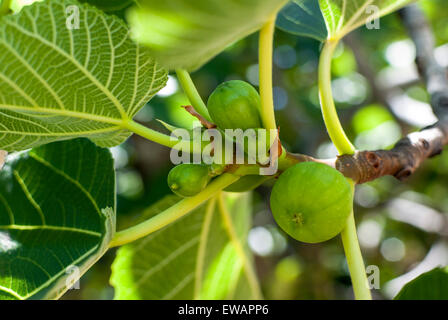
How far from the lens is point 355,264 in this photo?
2.31 ft

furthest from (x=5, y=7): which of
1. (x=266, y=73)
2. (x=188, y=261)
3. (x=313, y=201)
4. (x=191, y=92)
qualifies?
(x=188, y=261)

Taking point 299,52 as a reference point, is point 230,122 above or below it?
below

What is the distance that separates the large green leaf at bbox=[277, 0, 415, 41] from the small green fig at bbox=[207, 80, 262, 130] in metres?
0.24

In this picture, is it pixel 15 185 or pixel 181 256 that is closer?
pixel 15 185

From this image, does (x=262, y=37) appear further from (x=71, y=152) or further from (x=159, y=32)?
(x=71, y=152)

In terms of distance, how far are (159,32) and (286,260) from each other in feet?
7.34

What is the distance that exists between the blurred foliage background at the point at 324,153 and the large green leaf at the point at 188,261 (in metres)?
0.69

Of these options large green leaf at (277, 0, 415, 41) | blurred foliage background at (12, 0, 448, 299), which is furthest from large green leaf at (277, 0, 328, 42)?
blurred foliage background at (12, 0, 448, 299)

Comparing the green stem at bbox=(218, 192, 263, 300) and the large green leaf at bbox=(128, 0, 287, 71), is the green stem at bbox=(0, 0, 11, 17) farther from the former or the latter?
the green stem at bbox=(218, 192, 263, 300)

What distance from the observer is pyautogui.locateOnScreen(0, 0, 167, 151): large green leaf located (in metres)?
0.62

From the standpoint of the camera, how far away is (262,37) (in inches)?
24.0

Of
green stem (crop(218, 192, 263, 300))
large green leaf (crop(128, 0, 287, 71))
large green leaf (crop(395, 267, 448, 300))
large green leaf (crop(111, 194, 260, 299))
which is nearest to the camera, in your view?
large green leaf (crop(128, 0, 287, 71))

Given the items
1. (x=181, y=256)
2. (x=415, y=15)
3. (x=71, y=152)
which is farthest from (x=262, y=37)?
(x=415, y=15)

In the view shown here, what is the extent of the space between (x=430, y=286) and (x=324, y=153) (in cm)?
164
